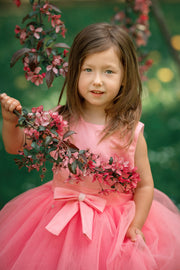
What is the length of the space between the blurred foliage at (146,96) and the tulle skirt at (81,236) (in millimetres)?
1115

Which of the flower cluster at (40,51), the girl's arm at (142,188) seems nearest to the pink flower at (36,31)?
the flower cluster at (40,51)

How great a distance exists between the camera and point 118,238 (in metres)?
1.46

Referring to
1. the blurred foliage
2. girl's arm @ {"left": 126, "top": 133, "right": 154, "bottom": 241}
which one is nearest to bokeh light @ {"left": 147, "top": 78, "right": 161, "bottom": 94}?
the blurred foliage

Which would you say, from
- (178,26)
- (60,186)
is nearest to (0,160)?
(60,186)

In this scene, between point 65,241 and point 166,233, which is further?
point 166,233

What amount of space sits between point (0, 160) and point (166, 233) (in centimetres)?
191

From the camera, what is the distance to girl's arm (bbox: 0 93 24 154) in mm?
1431

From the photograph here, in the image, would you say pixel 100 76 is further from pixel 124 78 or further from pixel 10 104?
pixel 10 104

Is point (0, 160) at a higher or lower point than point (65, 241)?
lower

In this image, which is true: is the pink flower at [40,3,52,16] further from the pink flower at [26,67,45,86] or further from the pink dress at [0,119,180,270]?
the pink dress at [0,119,180,270]

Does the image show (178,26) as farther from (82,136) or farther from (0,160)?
(82,136)

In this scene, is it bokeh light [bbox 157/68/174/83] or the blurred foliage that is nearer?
the blurred foliage

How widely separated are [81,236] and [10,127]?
2.00 feet

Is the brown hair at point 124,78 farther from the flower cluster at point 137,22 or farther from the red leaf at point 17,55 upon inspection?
the flower cluster at point 137,22
